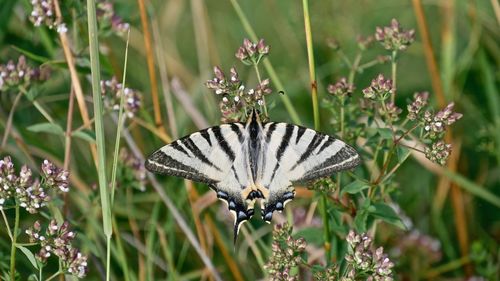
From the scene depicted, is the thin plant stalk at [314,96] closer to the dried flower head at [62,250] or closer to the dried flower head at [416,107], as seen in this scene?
the dried flower head at [416,107]

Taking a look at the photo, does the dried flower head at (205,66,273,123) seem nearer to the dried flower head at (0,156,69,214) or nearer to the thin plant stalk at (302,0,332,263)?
the thin plant stalk at (302,0,332,263)

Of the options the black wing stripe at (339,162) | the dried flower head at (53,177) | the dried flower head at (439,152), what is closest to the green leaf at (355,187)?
the black wing stripe at (339,162)

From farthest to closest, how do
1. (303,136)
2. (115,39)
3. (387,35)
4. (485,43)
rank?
(115,39) < (485,43) < (387,35) < (303,136)

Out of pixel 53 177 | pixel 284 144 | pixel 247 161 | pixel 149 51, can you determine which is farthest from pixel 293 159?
pixel 149 51

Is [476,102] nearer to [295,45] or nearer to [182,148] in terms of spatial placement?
[295,45]

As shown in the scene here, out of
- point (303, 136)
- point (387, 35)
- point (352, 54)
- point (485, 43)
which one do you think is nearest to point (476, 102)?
point (485, 43)

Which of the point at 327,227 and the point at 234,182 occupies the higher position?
the point at 234,182
